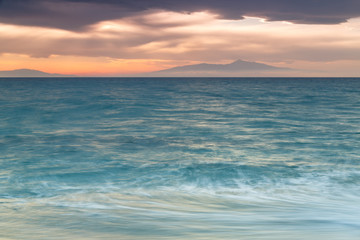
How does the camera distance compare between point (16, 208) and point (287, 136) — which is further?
point (287, 136)

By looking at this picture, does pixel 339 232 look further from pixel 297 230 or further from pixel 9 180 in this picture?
pixel 9 180

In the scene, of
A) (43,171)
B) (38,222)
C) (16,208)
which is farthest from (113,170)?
(38,222)

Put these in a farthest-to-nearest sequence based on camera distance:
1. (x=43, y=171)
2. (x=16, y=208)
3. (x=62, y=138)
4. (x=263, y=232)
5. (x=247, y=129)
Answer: (x=247, y=129)
(x=62, y=138)
(x=43, y=171)
(x=16, y=208)
(x=263, y=232)

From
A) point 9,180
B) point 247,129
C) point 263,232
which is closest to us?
point 263,232

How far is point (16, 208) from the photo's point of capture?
20.6 feet

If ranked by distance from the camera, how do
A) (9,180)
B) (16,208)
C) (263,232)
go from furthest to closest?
(9,180) < (16,208) < (263,232)

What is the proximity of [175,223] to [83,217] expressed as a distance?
5.03 ft

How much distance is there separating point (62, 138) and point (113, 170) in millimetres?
6827

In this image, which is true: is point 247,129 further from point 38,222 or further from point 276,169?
point 38,222

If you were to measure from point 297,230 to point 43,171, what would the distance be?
7052mm

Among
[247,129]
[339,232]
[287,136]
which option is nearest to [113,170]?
[339,232]

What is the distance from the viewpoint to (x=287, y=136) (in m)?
15.7

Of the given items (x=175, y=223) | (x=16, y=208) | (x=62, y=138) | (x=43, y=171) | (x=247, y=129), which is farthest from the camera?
(x=247, y=129)

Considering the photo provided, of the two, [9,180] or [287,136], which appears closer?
[9,180]
